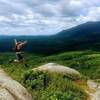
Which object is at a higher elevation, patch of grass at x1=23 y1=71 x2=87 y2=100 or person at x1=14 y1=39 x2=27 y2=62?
person at x1=14 y1=39 x2=27 y2=62

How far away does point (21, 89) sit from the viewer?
2138cm

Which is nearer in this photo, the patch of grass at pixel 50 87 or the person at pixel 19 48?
the patch of grass at pixel 50 87

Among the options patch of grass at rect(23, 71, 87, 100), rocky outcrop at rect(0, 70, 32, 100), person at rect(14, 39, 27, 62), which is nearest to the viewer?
rocky outcrop at rect(0, 70, 32, 100)

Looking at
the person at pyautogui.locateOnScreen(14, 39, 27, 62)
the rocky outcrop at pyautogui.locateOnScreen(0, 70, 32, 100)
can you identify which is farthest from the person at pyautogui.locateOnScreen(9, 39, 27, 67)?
the rocky outcrop at pyautogui.locateOnScreen(0, 70, 32, 100)

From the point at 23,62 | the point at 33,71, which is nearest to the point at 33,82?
the point at 33,71

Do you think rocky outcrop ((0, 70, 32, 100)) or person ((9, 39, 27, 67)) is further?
person ((9, 39, 27, 67))

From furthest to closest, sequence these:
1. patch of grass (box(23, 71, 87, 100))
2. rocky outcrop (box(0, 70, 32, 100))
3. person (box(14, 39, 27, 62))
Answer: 1. person (box(14, 39, 27, 62))
2. patch of grass (box(23, 71, 87, 100))
3. rocky outcrop (box(0, 70, 32, 100))

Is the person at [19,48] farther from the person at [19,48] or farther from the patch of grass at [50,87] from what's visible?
the patch of grass at [50,87]

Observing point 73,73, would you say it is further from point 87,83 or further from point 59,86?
point 59,86

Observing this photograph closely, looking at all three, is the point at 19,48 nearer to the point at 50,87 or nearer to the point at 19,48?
the point at 19,48

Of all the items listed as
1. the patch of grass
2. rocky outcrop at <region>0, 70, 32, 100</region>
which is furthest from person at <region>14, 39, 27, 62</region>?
rocky outcrop at <region>0, 70, 32, 100</region>

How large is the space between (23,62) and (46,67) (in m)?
9.83

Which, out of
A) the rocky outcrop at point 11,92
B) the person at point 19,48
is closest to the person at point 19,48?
the person at point 19,48

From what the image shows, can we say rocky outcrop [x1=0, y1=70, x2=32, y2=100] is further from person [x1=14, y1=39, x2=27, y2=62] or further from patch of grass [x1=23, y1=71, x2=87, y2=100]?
person [x1=14, y1=39, x2=27, y2=62]
